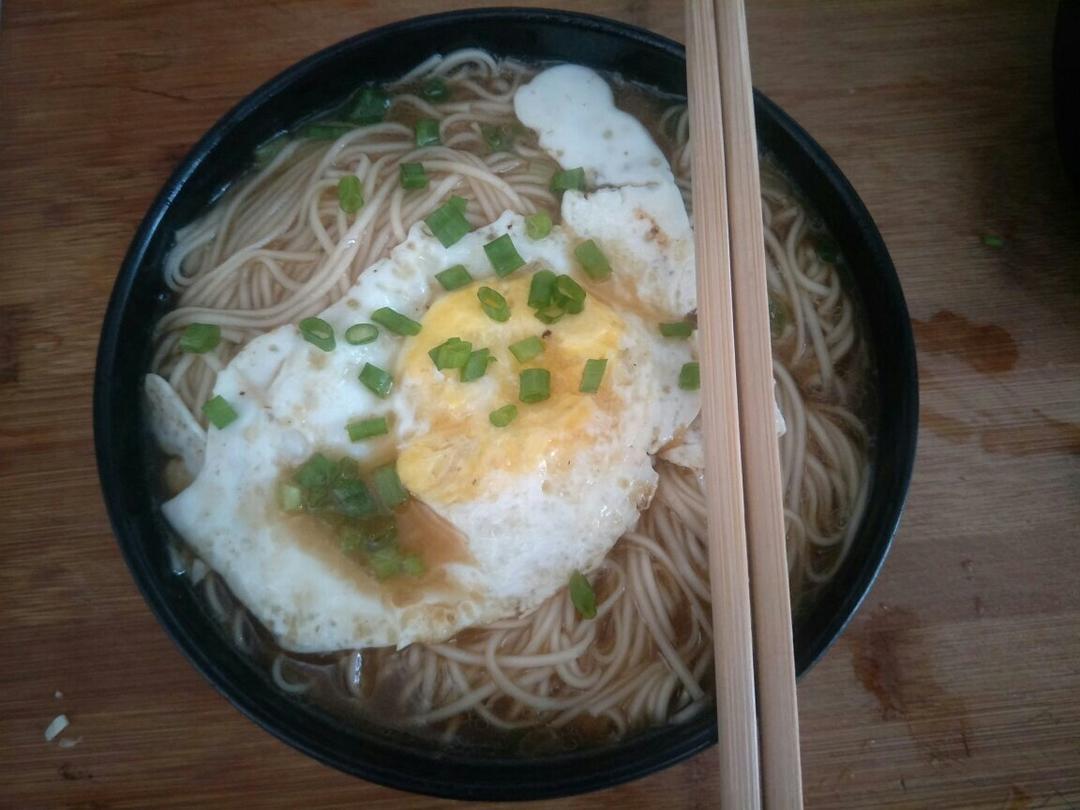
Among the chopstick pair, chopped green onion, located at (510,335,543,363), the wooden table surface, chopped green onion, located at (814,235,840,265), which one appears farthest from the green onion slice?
the wooden table surface

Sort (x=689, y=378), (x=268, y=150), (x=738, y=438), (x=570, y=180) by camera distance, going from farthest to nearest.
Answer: (x=268, y=150) → (x=570, y=180) → (x=689, y=378) → (x=738, y=438)

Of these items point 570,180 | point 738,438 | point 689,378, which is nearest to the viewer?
point 738,438

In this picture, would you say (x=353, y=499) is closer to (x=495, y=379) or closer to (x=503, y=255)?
(x=495, y=379)

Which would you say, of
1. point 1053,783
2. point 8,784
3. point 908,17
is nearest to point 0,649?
point 8,784

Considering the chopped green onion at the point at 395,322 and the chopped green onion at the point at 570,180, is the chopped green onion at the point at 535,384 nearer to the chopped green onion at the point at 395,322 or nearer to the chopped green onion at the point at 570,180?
the chopped green onion at the point at 395,322

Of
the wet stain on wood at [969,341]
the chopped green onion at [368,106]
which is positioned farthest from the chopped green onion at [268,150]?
the wet stain on wood at [969,341]

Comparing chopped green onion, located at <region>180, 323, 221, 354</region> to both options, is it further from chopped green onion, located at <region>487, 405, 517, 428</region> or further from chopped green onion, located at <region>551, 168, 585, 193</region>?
chopped green onion, located at <region>551, 168, 585, 193</region>

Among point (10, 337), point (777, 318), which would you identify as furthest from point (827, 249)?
point (10, 337)
